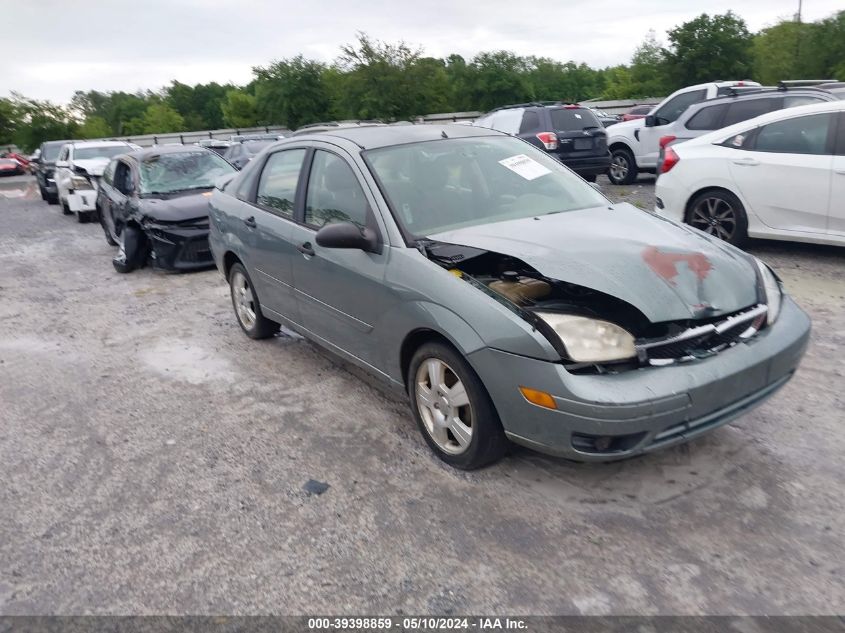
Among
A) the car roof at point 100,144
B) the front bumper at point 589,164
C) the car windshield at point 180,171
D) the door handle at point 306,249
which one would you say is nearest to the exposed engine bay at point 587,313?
the door handle at point 306,249

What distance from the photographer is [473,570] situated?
2.89 meters

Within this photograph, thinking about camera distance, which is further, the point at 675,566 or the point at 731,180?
the point at 731,180

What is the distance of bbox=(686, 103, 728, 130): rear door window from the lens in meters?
10.7

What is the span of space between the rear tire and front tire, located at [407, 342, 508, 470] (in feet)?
37.5

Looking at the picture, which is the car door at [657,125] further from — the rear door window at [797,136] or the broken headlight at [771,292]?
the broken headlight at [771,292]

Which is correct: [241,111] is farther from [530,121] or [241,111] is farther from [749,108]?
Answer: [749,108]

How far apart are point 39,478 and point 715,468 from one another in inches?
143

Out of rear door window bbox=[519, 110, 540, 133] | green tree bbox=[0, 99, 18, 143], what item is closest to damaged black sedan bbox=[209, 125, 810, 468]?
rear door window bbox=[519, 110, 540, 133]

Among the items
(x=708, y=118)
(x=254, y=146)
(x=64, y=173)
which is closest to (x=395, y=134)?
(x=708, y=118)

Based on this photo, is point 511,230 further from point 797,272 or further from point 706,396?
point 797,272

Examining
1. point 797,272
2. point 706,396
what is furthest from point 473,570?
point 797,272

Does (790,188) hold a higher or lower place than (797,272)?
higher

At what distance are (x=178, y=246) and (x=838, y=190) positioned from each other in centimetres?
731

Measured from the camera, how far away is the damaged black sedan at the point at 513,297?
3061 mm
